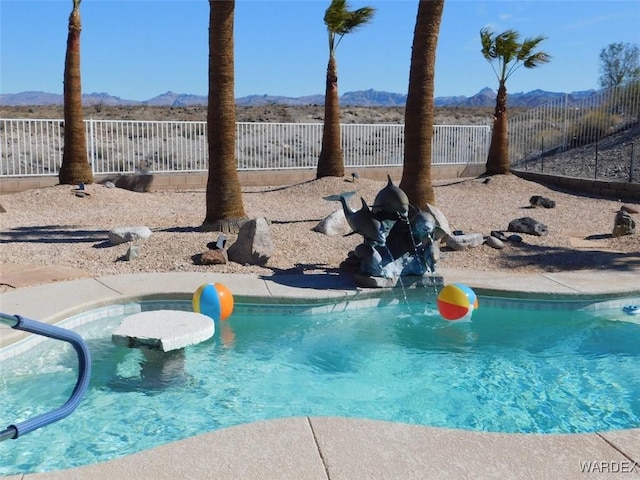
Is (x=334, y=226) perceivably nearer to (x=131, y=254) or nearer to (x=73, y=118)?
(x=131, y=254)

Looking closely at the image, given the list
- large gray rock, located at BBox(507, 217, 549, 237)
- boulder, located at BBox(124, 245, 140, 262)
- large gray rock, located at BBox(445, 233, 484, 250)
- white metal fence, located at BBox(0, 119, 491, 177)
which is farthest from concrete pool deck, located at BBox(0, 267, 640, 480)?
white metal fence, located at BBox(0, 119, 491, 177)

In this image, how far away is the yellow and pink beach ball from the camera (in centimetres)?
758

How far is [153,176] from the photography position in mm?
18609

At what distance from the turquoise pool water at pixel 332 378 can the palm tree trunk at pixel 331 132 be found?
35.8 feet

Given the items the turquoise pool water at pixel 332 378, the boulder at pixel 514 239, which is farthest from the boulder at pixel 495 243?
the turquoise pool water at pixel 332 378

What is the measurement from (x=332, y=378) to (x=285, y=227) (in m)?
5.98

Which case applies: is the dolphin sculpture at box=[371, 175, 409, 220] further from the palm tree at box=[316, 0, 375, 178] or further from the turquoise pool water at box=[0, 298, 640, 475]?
the palm tree at box=[316, 0, 375, 178]

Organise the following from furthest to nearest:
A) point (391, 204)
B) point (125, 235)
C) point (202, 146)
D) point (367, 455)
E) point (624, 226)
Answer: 1. point (202, 146)
2. point (624, 226)
3. point (125, 235)
4. point (391, 204)
5. point (367, 455)

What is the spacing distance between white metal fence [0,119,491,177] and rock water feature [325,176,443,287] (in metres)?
11.8

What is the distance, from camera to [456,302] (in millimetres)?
7594

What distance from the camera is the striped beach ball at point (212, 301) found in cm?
735

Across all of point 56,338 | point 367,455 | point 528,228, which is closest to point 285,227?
point 528,228

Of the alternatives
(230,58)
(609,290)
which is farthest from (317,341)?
(230,58)

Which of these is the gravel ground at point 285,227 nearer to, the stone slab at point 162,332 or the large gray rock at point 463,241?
the large gray rock at point 463,241
